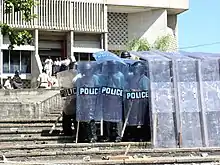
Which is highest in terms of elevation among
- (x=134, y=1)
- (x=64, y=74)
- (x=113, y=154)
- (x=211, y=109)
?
(x=134, y=1)

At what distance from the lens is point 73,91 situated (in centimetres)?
1373

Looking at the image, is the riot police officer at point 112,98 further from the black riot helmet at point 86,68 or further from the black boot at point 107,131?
the black riot helmet at point 86,68

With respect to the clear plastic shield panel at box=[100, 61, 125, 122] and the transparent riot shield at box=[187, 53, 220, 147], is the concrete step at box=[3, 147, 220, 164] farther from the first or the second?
the clear plastic shield panel at box=[100, 61, 125, 122]

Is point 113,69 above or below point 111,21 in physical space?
below

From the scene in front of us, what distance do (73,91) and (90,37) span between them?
24072mm

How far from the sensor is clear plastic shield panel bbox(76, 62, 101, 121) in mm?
13125

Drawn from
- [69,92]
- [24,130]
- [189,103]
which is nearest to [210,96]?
[189,103]

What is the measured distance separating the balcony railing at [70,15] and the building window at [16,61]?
1.97m

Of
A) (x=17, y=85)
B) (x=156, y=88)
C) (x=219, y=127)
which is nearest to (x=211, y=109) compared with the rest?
(x=219, y=127)

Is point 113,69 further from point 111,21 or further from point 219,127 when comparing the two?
point 111,21

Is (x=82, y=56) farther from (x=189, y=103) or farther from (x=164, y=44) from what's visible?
(x=189, y=103)

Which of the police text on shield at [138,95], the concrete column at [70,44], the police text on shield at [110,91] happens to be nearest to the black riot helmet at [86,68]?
the police text on shield at [110,91]

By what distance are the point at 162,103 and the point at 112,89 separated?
4.19 feet

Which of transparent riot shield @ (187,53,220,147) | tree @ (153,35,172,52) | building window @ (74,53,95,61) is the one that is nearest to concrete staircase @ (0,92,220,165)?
transparent riot shield @ (187,53,220,147)
